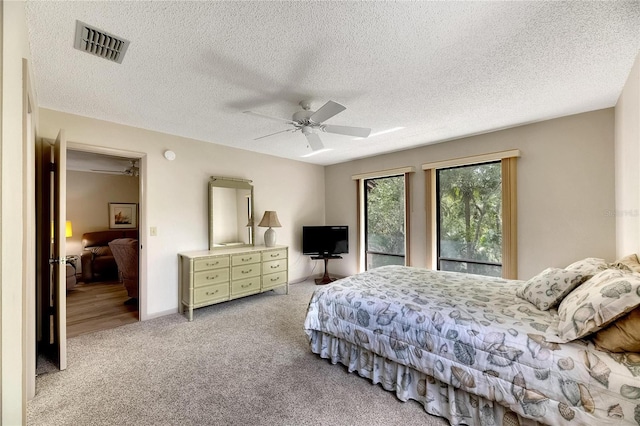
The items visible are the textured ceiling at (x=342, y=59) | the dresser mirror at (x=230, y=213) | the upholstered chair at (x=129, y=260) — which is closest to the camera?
the textured ceiling at (x=342, y=59)

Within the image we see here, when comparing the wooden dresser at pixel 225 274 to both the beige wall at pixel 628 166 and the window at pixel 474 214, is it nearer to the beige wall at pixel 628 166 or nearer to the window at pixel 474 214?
the window at pixel 474 214

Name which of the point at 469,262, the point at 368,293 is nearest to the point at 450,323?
the point at 368,293

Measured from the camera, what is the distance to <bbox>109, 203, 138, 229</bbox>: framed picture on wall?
20.5ft


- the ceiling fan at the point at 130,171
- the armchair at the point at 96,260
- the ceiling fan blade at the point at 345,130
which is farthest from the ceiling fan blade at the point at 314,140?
the armchair at the point at 96,260

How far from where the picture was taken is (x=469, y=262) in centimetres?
381

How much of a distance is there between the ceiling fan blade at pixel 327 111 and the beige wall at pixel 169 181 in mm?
2327

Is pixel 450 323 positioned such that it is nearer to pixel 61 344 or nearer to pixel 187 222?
pixel 61 344

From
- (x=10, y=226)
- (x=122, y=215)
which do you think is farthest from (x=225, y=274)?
(x=122, y=215)

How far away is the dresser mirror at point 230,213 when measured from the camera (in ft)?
13.2

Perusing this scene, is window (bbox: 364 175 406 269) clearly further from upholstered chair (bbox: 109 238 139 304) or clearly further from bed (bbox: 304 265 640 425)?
upholstered chair (bbox: 109 238 139 304)

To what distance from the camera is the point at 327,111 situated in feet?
7.02

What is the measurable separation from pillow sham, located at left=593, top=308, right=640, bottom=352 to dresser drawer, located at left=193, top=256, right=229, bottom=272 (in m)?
3.62

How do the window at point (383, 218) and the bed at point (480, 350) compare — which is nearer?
the bed at point (480, 350)

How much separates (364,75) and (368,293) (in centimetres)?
183
